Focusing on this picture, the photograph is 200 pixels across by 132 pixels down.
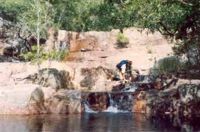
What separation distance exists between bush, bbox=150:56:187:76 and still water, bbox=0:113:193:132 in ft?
43.7

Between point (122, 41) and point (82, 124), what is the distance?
25.5 m

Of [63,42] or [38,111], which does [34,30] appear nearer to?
[63,42]

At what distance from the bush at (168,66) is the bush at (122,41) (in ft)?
19.4

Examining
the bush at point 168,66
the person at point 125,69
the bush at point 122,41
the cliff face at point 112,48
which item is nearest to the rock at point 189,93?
the person at point 125,69

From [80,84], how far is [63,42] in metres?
10.9

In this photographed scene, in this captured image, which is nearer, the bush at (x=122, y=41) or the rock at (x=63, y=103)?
the rock at (x=63, y=103)

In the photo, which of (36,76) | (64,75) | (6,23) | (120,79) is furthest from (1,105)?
(6,23)

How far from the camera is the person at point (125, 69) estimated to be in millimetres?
45506

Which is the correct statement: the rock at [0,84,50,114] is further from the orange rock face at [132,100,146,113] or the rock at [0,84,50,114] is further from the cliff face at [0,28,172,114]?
the orange rock face at [132,100,146,113]

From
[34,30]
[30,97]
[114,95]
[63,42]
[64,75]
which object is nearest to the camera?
[30,97]

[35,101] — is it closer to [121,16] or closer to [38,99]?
[38,99]

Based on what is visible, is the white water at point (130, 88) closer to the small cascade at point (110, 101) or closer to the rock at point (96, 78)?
the rock at point (96, 78)

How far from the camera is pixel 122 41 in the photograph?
176 ft

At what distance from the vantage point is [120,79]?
4525cm
